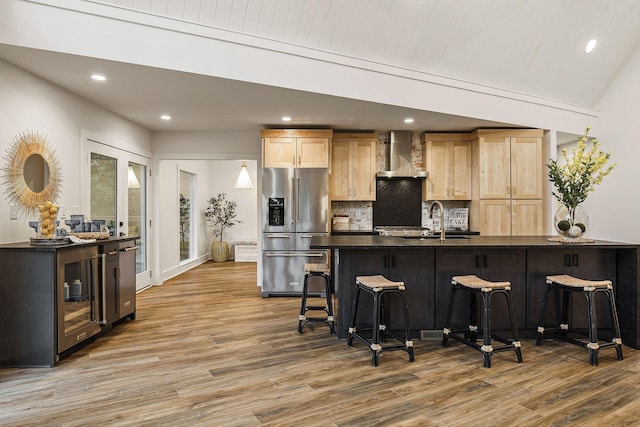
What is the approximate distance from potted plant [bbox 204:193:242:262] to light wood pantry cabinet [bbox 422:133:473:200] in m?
5.23

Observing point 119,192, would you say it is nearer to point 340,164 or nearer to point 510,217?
point 340,164

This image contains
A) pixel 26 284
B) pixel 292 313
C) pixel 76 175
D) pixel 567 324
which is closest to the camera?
pixel 26 284

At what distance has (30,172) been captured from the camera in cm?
376

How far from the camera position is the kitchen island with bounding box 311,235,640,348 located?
12.3ft

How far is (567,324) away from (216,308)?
147 inches

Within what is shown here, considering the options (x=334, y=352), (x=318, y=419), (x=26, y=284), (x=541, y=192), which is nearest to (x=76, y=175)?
(x=26, y=284)

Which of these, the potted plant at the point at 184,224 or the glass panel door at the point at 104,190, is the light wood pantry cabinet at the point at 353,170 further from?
the potted plant at the point at 184,224

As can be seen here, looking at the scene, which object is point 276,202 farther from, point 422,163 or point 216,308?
point 422,163

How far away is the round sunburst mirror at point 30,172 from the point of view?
3.52 metres

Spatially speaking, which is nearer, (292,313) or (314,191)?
(292,313)

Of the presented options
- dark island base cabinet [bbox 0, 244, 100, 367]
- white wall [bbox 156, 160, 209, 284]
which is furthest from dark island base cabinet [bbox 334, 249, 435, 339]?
white wall [bbox 156, 160, 209, 284]

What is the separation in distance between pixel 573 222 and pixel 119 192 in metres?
5.19

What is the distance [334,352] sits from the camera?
3496mm

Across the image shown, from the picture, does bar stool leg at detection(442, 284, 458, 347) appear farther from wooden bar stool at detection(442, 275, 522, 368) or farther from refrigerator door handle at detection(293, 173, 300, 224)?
refrigerator door handle at detection(293, 173, 300, 224)
